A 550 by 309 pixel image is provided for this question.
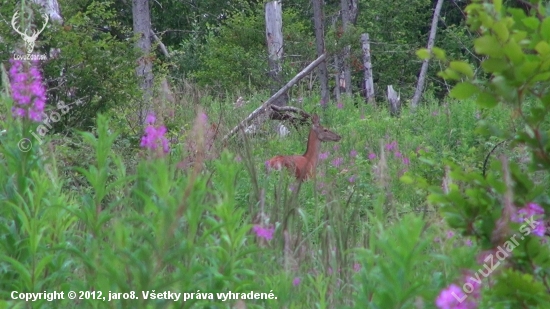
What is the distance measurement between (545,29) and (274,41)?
1412cm

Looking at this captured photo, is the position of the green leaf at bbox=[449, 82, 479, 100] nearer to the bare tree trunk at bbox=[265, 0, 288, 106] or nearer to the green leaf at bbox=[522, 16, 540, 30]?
the green leaf at bbox=[522, 16, 540, 30]

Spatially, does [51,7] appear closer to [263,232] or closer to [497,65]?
[263,232]

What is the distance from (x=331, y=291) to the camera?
11.0 feet

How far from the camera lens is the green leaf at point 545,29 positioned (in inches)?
85.9

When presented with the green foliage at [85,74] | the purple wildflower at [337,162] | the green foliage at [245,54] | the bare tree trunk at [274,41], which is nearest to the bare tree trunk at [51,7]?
the green foliage at [85,74]

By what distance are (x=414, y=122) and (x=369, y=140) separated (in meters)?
1.54

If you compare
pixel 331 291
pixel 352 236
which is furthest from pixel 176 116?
pixel 331 291

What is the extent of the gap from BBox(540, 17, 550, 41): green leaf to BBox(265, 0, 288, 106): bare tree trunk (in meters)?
13.2

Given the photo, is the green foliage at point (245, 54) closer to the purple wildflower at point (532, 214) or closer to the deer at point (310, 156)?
the deer at point (310, 156)

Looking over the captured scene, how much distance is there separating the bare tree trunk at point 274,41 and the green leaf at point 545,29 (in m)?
13.2

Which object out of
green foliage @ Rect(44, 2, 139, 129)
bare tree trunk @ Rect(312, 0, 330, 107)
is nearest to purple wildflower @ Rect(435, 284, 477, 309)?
green foliage @ Rect(44, 2, 139, 129)

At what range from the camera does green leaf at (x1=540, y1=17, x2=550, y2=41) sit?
218 cm

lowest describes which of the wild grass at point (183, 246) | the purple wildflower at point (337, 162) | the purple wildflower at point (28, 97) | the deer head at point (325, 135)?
the wild grass at point (183, 246)

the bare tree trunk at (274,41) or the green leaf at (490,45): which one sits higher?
the bare tree trunk at (274,41)
